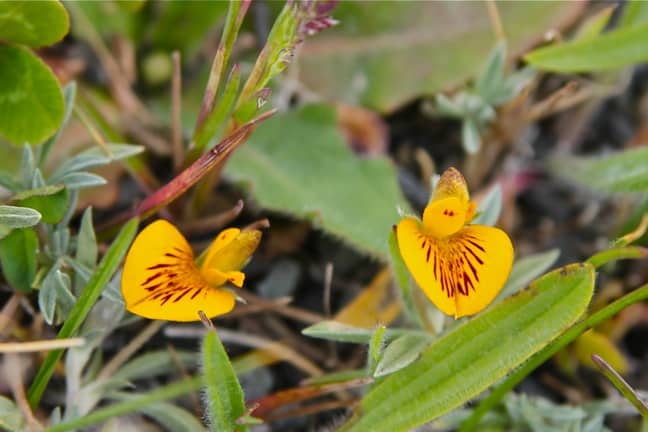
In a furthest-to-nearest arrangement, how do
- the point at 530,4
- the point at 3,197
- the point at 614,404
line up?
the point at 530,4
the point at 614,404
the point at 3,197

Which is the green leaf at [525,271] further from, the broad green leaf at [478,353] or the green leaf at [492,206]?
the broad green leaf at [478,353]

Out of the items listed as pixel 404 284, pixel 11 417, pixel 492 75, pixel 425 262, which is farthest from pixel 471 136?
pixel 11 417

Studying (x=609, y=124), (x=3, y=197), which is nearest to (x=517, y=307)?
(x=3, y=197)

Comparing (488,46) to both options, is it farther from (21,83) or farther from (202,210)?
(21,83)

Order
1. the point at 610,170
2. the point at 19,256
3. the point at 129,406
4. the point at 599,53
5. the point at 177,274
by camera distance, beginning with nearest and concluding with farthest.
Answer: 1. the point at 129,406
2. the point at 177,274
3. the point at 19,256
4. the point at 599,53
5. the point at 610,170

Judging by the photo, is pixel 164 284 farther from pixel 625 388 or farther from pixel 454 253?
pixel 625 388

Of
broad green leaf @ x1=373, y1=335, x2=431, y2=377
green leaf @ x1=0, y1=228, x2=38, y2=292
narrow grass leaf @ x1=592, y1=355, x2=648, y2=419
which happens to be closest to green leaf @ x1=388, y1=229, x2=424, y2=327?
broad green leaf @ x1=373, y1=335, x2=431, y2=377

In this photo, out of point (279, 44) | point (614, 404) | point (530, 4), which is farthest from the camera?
point (530, 4)
